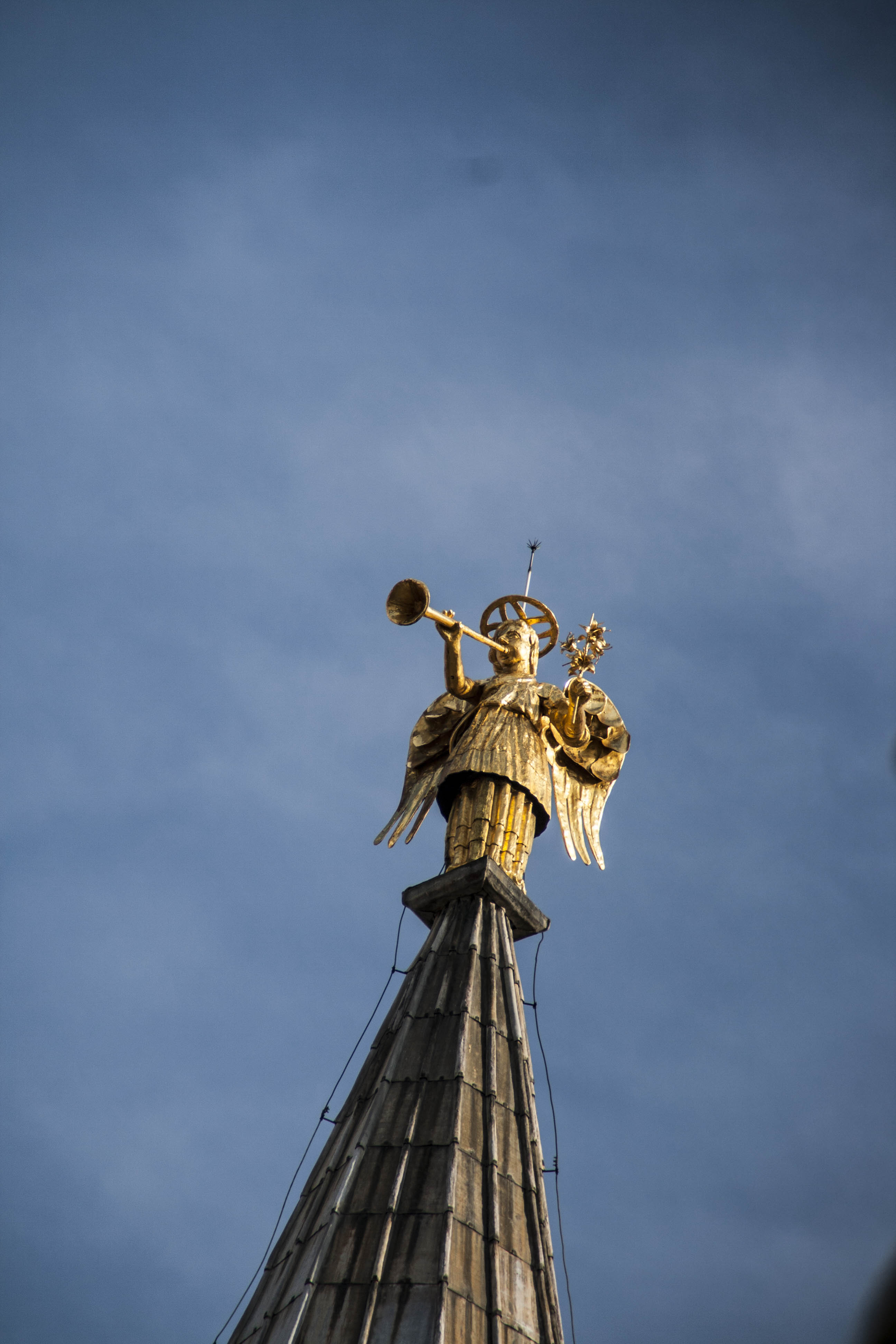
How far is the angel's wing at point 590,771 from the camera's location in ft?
43.0

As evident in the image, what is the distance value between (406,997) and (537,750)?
9.53 ft

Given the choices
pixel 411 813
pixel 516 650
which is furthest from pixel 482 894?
pixel 516 650

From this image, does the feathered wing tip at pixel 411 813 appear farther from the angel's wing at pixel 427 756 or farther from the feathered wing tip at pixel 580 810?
the feathered wing tip at pixel 580 810

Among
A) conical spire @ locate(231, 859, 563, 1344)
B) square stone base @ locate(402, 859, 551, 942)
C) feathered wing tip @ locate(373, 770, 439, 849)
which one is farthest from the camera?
feathered wing tip @ locate(373, 770, 439, 849)

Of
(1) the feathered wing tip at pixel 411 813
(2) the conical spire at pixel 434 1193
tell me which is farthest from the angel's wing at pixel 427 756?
(2) the conical spire at pixel 434 1193

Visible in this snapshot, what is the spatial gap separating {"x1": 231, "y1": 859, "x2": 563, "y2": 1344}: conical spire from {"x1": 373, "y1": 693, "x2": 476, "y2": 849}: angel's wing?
1.70 metres

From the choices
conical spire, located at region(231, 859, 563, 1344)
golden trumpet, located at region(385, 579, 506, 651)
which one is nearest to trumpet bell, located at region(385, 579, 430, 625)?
golden trumpet, located at region(385, 579, 506, 651)

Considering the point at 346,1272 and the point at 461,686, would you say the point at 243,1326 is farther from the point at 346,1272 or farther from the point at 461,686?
the point at 461,686

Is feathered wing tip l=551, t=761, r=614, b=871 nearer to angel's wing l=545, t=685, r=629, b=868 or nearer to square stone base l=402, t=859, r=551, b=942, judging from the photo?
angel's wing l=545, t=685, r=629, b=868

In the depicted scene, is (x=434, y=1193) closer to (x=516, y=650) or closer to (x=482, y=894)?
(x=482, y=894)

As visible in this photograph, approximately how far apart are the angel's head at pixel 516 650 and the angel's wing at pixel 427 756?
0.67 meters

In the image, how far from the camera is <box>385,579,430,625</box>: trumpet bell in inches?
477

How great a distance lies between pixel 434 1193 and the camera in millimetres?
→ 9016

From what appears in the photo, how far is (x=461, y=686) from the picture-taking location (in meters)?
13.4
